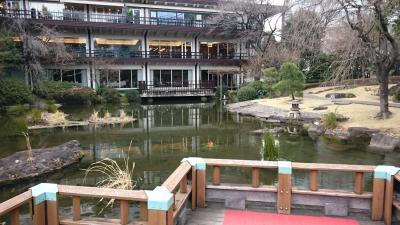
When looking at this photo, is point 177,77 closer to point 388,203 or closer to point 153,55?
point 153,55

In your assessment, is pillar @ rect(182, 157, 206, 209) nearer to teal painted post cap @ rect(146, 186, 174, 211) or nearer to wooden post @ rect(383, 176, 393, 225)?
teal painted post cap @ rect(146, 186, 174, 211)

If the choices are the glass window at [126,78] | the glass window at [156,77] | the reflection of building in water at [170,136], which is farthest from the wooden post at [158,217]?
the glass window at [156,77]

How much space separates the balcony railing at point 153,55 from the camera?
33.4 m

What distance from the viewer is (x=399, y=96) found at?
20.3 m

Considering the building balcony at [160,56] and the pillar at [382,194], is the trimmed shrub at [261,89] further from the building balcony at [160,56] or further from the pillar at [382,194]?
the pillar at [382,194]

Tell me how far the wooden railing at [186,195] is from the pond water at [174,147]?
3.41 m

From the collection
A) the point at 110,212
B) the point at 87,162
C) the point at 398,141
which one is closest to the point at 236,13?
the point at 398,141

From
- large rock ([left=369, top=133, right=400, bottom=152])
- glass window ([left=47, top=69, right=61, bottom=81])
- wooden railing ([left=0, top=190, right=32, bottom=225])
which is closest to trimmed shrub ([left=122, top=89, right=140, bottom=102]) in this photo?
glass window ([left=47, top=69, right=61, bottom=81])

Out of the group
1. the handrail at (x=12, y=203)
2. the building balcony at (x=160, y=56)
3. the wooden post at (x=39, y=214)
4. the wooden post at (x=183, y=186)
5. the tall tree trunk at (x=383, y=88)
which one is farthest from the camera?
the building balcony at (x=160, y=56)

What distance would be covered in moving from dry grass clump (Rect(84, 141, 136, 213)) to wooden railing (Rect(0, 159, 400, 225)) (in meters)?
2.84

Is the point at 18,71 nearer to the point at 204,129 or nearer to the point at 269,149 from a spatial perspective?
the point at 204,129

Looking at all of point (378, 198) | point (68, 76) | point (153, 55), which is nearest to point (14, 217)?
point (378, 198)

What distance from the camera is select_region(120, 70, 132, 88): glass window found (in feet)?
115

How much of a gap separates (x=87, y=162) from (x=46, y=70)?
23.3m
